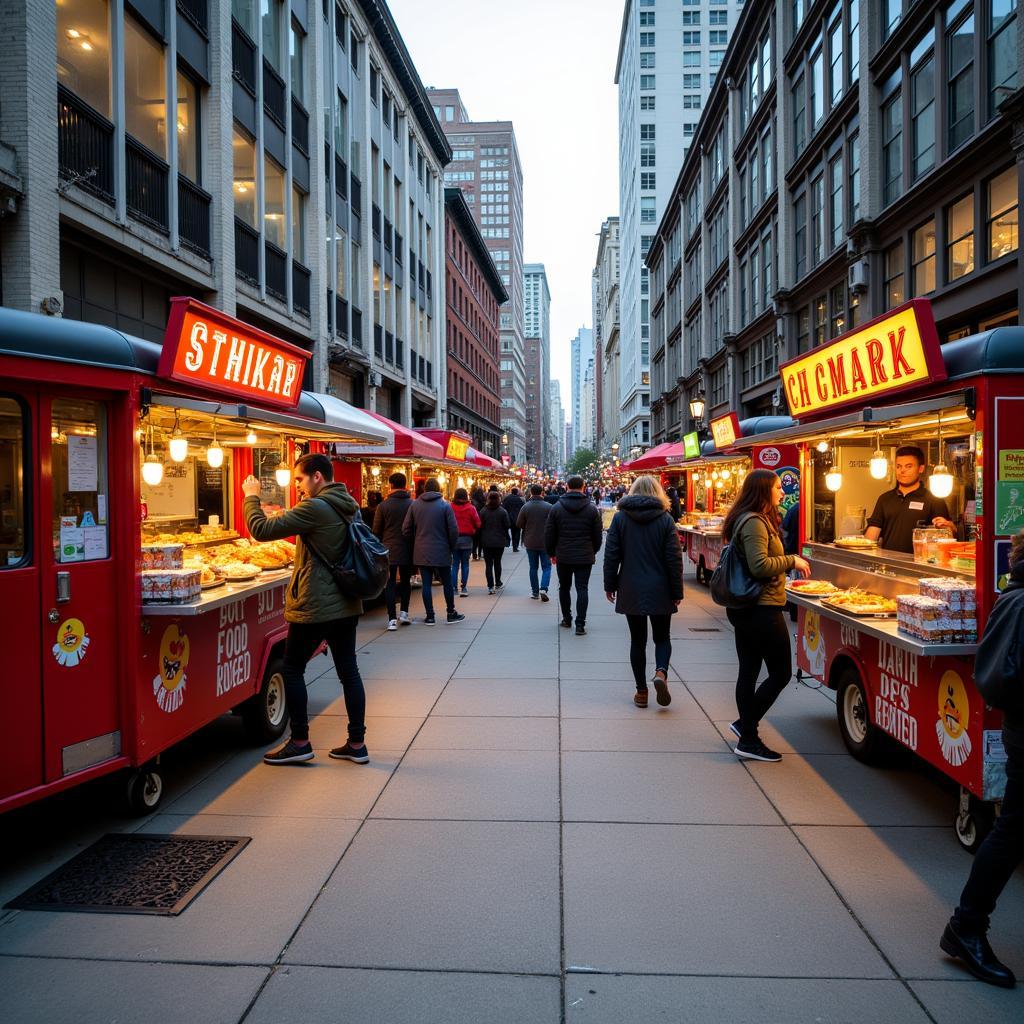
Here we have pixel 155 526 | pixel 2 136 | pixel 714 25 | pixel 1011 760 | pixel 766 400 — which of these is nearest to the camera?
pixel 1011 760

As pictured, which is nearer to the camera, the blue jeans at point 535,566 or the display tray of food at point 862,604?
the display tray of food at point 862,604

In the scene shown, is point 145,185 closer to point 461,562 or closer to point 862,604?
point 461,562

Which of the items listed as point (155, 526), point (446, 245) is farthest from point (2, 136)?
point (446, 245)

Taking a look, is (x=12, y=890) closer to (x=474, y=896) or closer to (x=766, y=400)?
(x=474, y=896)

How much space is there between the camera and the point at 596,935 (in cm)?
345

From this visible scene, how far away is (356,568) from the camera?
17.9 ft

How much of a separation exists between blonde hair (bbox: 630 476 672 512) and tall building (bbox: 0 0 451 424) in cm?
825

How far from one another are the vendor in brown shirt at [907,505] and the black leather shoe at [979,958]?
368 centimetres

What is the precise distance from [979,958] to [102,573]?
459 cm

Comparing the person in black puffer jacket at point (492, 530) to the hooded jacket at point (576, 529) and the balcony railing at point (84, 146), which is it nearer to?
the hooded jacket at point (576, 529)

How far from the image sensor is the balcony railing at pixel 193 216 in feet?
48.4

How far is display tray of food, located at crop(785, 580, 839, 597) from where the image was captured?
6.33 m

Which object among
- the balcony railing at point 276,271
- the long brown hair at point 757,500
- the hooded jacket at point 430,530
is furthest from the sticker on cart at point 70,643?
the balcony railing at point 276,271

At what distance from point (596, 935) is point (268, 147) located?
1992 centimetres
